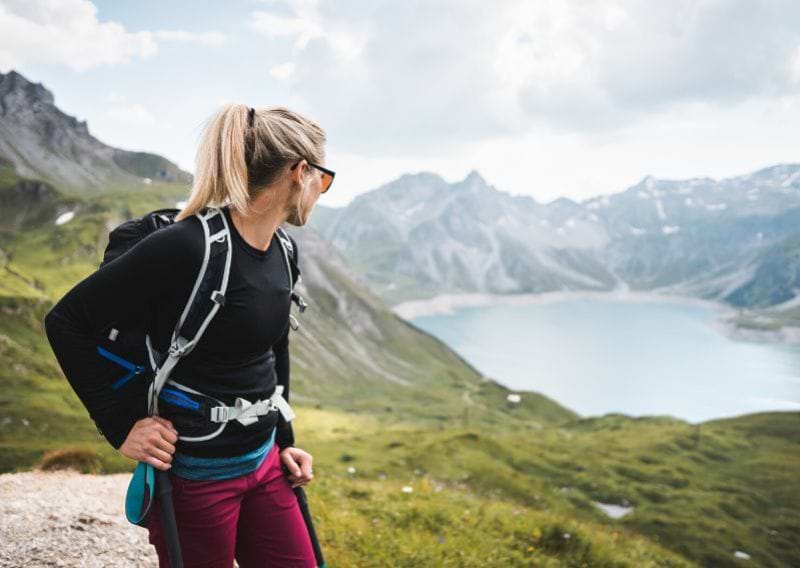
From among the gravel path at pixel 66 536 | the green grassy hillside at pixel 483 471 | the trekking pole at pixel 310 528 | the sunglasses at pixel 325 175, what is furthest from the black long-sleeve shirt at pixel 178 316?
the green grassy hillside at pixel 483 471

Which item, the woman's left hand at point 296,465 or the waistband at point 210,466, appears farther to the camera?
the woman's left hand at point 296,465

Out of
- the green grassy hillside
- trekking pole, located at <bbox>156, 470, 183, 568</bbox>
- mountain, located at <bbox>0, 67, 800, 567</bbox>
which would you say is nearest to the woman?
trekking pole, located at <bbox>156, 470, 183, 568</bbox>

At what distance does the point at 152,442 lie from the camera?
3.40 meters

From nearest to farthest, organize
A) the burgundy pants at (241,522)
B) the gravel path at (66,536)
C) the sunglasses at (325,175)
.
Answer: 1. the burgundy pants at (241,522)
2. the sunglasses at (325,175)
3. the gravel path at (66,536)

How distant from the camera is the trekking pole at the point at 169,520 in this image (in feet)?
11.1

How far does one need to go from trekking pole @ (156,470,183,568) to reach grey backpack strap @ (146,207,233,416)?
62cm

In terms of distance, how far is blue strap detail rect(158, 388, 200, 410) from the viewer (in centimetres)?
347

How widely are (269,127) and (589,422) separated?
10650cm

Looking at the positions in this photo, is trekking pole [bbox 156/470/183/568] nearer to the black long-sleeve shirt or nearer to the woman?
the woman

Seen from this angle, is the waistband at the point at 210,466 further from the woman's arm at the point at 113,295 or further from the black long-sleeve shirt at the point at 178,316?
the woman's arm at the point at 113,295

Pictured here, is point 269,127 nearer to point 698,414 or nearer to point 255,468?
point 255,468

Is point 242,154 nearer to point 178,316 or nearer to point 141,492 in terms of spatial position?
point 178,316

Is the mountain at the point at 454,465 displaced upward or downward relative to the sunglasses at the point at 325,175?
downward

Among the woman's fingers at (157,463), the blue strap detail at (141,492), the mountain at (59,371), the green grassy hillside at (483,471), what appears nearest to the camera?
the woman's fingers at (157,463)
